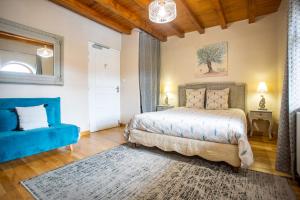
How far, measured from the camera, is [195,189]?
1557 millimetres

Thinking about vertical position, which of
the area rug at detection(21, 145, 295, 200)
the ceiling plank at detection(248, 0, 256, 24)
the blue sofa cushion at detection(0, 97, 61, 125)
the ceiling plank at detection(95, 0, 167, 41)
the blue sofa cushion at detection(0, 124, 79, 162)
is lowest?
the area rug at detection(21, 145, 295, 200)

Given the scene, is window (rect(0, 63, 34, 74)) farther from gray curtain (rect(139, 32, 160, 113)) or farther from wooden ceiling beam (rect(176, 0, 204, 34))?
wooden ceiling beam (rect(176, 0, 204, 34))

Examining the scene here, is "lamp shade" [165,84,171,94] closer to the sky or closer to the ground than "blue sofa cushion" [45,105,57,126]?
closer to the sky

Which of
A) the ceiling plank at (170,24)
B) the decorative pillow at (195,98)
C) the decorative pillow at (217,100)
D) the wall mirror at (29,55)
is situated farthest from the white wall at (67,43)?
the decorative pillow at (217,100)

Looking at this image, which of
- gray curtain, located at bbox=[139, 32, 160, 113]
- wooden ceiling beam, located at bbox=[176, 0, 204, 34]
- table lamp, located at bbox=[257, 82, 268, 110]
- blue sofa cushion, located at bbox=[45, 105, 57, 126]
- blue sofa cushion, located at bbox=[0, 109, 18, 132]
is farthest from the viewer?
gray curtain, located at bbox=[139, 32, 160, 113]

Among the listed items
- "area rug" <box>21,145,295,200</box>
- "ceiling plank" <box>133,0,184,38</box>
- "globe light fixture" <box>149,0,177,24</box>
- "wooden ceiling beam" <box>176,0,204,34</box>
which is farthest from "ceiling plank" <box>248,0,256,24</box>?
"area rug" <box>21,145,295,200</box>

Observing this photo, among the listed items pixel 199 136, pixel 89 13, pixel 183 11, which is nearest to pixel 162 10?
pixel 183 11

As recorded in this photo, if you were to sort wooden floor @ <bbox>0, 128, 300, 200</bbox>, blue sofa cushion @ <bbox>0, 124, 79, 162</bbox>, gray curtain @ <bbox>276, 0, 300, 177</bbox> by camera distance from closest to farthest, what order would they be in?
1. wooden floor @ <bbox>0, 128, 300, 200</bbox>
2. gray curtain @ <bbox>276, 0, 300, 177</bbox>
3. blue sofa cushion @ <bbox>0, 124, 79, 162</bbox>

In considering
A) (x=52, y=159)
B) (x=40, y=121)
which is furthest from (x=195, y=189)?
(x=40, y=121)

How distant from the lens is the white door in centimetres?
393

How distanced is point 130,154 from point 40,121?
1506 mm

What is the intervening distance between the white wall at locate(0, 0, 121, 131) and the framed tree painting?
2.52 meters

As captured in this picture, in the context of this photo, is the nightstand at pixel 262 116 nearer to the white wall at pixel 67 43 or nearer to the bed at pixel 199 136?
the bed at pixel 199 136

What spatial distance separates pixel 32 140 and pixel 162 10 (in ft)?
8.25
